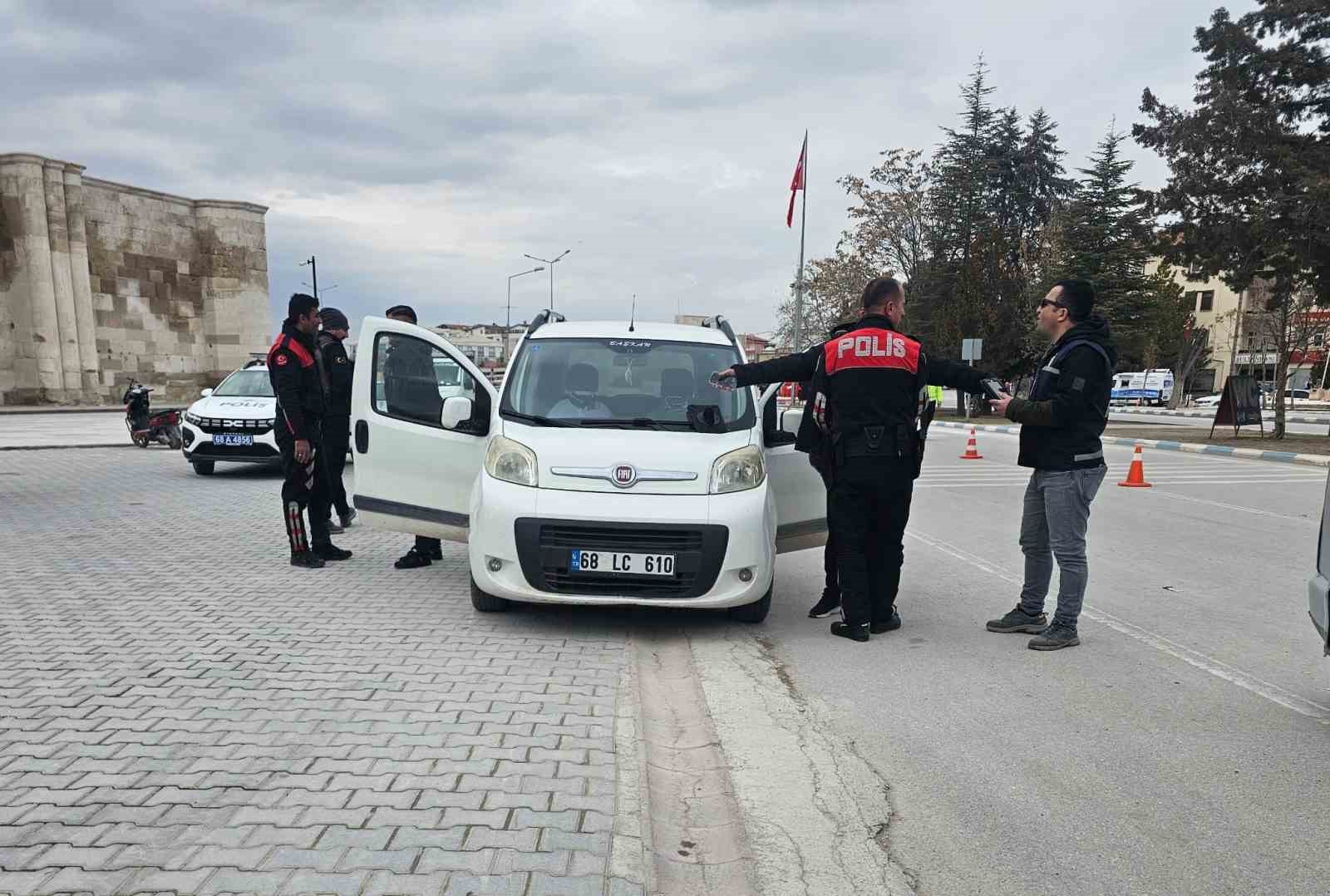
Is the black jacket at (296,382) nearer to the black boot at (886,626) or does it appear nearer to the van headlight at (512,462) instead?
the van headlight at (512,462)

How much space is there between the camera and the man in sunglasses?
5.10m

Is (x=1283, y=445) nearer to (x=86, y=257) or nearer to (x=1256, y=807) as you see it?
(x=1256, y=807)

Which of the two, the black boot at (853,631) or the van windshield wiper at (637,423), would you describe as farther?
the van windshield wiper at (637,423)

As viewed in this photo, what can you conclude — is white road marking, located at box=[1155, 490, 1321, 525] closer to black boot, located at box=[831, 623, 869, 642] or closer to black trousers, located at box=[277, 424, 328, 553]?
black boot, located at box=[831, 623, 869, 642]

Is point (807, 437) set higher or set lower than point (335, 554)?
higher

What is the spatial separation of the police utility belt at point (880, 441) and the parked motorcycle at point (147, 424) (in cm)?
1640

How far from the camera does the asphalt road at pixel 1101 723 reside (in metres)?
3.04

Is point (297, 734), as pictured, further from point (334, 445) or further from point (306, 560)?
point (334, 445)

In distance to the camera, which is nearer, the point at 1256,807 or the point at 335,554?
the point at 1256,807

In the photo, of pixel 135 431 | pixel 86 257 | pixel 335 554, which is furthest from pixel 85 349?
pixel 335 554

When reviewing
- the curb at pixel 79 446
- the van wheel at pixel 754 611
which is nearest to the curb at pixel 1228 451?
the van wheel at pixel 754 611

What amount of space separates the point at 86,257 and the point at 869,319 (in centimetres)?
3471

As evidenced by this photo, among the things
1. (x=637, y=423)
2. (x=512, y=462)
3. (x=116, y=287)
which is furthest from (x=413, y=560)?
(x=116, y=287)

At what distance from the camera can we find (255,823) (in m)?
2.99
